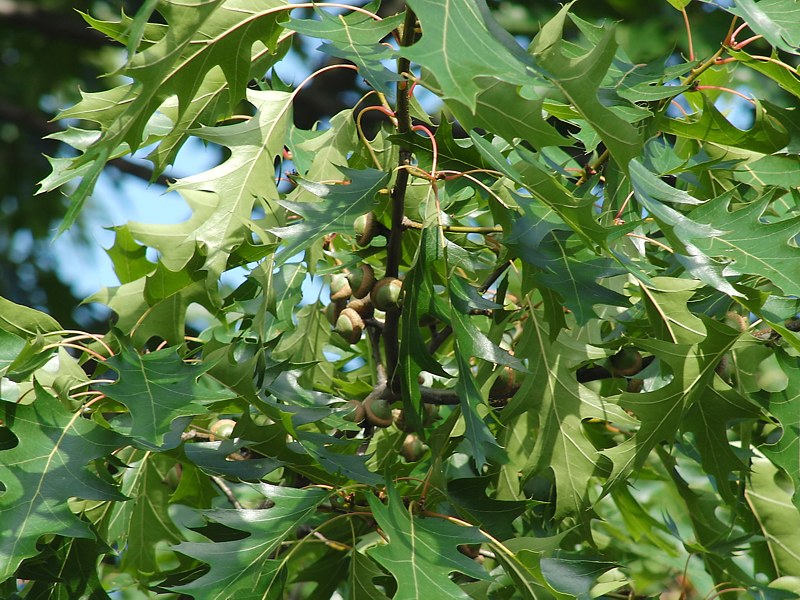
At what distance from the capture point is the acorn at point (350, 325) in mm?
1121

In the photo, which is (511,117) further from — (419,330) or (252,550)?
(252,550)

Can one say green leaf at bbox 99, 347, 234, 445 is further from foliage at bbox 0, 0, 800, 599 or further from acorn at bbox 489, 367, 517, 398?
acorn at bbox 489, 367, 517, 398

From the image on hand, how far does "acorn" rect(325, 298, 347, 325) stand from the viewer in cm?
118

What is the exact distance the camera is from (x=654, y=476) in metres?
1.26

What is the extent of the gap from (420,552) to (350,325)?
0.36 metres

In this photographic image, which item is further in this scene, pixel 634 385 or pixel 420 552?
pixel 634 385

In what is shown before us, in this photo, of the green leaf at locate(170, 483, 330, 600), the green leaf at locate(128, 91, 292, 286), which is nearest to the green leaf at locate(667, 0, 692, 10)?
the green leaf at locate(128, 91, 292, 286)

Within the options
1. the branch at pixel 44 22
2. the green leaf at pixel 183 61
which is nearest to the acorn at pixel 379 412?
the green leaf at pixel 183 61

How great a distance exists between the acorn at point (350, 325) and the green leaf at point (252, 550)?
0.86ft

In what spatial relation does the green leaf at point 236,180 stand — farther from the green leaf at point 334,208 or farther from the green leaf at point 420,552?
the green leaf at point 420,552

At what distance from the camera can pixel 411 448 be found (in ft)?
3.65

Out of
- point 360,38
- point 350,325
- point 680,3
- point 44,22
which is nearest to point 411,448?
point 350,325

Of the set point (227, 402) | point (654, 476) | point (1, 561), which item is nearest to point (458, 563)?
point (227, 402)

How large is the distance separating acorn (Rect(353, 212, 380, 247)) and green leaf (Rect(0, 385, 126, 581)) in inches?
14.5
